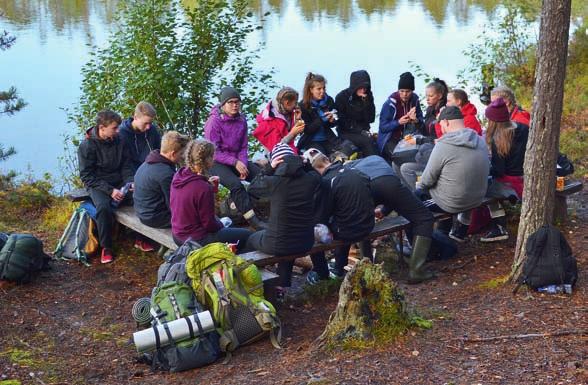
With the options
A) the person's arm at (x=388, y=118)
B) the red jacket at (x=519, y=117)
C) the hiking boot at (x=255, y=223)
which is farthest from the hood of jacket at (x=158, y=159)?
the red jacket at (x=519, y=117)

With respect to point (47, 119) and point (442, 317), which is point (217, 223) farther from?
point (47, 119)

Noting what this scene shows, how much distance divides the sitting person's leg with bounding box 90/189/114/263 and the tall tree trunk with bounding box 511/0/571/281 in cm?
349

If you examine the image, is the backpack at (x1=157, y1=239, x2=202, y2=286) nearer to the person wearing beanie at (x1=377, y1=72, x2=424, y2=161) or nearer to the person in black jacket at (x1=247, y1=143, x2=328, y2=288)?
the person in black jacket at (x1=247, y1=143, x2=328, y2=288)

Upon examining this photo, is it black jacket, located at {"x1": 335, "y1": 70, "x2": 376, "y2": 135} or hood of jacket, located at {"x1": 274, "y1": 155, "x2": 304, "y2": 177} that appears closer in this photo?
hood of jacket, located at {"x1": 274, "y1": 155, "x2": 304, "y2": 177}

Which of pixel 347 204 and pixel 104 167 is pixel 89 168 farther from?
pixel 347 204

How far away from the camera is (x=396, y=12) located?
26.4 metres

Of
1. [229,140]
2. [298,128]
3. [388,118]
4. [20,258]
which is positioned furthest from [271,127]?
[20,258]

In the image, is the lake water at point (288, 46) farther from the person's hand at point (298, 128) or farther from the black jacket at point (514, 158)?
the black jacket at point (514, 158)

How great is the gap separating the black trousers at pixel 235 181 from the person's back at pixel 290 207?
1.31m

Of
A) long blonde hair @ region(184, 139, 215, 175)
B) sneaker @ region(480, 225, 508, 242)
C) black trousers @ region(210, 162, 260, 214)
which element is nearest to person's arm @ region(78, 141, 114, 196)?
black trousers @ region(210, 162, 260, 214)

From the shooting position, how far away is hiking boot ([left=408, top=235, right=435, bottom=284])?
6.23 meters

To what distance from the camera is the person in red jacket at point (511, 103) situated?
7094mm

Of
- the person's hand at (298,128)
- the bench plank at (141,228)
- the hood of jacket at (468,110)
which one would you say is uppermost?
the hood of jacket at (468,110)

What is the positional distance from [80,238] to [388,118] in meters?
3.55
